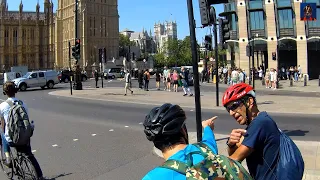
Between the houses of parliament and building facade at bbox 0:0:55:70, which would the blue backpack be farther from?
building facade at bbox 0:0:55:70

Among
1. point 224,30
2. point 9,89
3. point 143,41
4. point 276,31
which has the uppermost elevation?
point 143,41

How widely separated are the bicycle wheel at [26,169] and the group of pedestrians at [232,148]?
372 cm

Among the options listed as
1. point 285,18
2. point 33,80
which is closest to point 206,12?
point 33,80

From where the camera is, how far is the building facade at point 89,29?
98.6 metres

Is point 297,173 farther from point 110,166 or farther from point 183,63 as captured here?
point 183,63

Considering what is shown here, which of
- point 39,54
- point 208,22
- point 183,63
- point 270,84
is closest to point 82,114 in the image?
point 208,22

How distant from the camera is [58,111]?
57.4ft

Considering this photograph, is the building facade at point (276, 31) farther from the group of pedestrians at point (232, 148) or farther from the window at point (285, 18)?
the group of pedestrians at point (232, 148)

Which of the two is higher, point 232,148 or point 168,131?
point 168,131

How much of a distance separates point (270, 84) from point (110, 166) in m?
26.6

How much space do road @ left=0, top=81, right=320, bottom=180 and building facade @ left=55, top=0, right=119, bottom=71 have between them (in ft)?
272

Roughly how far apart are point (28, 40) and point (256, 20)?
7979 cm

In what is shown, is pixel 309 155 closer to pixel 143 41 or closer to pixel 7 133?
pixel 7 133

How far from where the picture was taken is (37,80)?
36.9 meters
